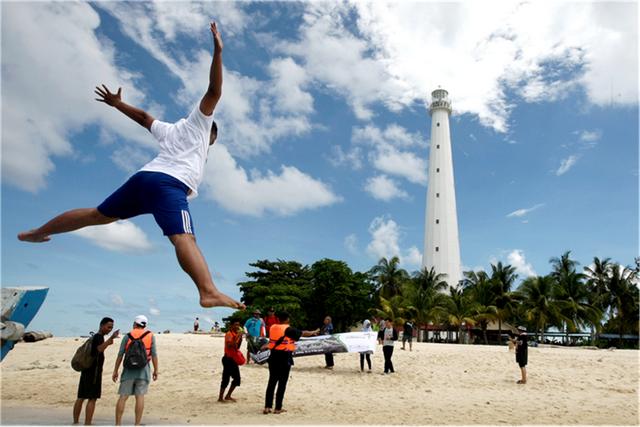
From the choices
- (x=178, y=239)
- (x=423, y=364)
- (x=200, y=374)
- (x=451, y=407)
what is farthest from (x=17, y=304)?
(x=423, y=364)

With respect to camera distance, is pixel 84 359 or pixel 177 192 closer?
pixel 177 192

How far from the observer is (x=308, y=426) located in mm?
A: 9039

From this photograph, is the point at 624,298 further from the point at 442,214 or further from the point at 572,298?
the point at 442,214

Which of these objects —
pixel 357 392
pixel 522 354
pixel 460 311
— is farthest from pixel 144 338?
pixel 460 311

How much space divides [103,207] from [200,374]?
1187 centimetres

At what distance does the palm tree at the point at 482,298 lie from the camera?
44.2 meters

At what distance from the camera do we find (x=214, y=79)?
4133 mm

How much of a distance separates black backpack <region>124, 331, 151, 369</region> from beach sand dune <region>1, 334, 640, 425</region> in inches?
69.0

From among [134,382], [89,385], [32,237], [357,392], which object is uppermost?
[32,237]

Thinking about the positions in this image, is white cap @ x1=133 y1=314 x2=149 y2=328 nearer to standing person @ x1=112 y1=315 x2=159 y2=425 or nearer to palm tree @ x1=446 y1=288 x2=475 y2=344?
standing person @ x1=112 y1=315 x2=159 y2=425

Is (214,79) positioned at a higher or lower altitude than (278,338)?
higher

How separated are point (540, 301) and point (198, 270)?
4597cm

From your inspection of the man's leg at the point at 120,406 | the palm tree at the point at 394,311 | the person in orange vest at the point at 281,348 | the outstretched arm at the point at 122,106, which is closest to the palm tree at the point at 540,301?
the palm tree at the point at 394,311

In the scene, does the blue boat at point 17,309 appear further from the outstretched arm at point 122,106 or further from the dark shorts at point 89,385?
the dark shorts at point 89,385
